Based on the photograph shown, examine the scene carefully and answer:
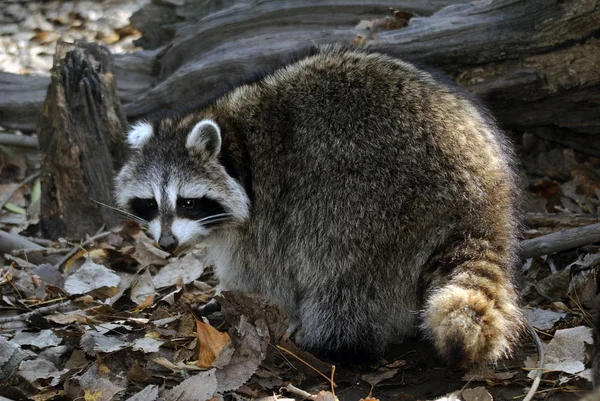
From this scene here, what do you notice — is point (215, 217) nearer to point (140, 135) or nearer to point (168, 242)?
point (168, 242)

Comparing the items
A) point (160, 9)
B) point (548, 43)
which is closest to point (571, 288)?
point (548, 43)

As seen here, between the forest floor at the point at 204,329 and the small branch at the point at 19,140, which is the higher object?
the small branch at the point at 19,140

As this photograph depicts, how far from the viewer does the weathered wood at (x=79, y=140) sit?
17.8 feet

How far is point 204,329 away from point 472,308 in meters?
1.38

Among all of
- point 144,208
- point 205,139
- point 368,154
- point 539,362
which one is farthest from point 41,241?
point 539,362

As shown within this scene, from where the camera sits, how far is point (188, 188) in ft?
13.6

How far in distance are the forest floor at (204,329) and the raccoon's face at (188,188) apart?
1.43ft

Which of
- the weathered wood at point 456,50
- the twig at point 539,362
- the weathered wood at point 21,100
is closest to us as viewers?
the twig at point 539,362

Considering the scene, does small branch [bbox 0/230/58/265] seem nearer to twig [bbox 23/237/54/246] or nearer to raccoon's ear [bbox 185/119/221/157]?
twig [bbox 23/237/54/246]

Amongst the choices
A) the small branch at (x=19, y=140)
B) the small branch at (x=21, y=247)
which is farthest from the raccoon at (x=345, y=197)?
the small branch at (x=19, y=140)

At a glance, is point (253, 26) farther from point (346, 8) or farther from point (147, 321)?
point (147, 321)

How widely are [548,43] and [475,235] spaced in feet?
6.26

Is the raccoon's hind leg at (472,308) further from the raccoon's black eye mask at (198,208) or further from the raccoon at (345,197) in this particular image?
the raccoon's black eye mask at (198,208)

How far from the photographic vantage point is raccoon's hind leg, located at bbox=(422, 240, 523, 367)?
10.2ft
